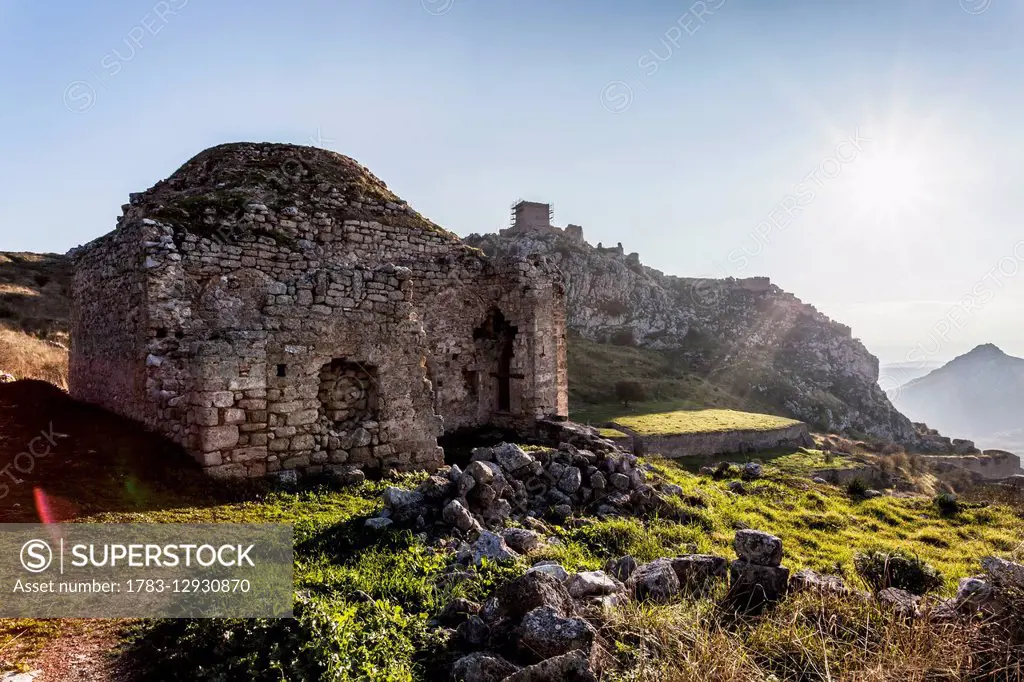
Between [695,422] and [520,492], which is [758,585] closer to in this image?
[520,492]

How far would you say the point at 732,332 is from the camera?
81.6 meters

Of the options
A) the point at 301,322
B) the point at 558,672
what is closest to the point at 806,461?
the point at 301,322

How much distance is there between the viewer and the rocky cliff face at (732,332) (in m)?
61.5

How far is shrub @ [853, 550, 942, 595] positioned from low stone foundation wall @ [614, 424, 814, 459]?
16.0m

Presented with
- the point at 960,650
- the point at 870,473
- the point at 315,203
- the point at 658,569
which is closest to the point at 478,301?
the point at 315,203

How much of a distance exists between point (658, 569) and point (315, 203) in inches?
503

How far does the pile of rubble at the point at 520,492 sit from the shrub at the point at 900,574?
10.8ft

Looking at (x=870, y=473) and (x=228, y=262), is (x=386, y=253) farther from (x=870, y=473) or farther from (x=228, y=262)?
(x=870, y=473)

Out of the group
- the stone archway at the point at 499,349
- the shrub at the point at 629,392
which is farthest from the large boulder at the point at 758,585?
the shrub at the point at 629,392

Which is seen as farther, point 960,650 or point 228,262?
point 228,262

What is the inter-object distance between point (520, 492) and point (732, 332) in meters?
80.3

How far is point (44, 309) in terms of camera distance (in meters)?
30.2

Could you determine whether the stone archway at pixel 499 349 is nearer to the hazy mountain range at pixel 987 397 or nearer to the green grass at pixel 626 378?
the green grass at pixel 626 378
